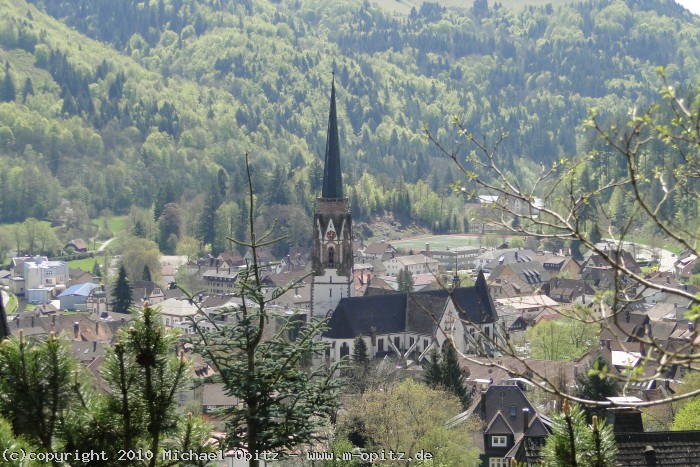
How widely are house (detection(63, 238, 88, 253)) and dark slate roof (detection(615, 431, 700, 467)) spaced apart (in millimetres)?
112025

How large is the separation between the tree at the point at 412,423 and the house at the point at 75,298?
56.6 meters

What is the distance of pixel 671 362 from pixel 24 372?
4986 mm

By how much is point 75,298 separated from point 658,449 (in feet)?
277

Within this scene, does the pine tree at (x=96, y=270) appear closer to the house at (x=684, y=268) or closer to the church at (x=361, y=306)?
the church at (x=361, y=306)

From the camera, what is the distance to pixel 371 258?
11600 cm

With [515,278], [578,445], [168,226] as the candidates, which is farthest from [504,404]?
[168,226]

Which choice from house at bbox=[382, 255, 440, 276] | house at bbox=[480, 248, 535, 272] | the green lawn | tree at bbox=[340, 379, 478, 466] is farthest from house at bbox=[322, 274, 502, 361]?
the green lawn

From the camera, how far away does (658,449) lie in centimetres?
1780

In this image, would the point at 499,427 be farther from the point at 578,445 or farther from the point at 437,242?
the point at 437,242

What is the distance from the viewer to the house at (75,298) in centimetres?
9707

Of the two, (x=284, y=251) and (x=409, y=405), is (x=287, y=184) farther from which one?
(x=409, y=405)

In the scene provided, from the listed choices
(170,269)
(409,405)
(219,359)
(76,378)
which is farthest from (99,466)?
(170,269)

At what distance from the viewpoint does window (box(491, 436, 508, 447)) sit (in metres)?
38.4

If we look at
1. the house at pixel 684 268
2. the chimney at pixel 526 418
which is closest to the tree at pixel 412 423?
the chimney at pixel 526 418
